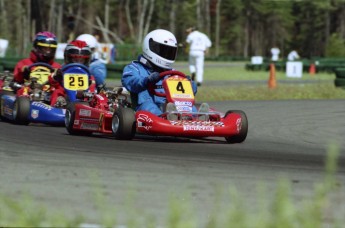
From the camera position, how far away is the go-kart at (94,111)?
396 inches

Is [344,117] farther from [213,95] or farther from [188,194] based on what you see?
[188,194]

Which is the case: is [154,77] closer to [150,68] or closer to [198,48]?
[150,68]

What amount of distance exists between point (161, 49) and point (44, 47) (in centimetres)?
362

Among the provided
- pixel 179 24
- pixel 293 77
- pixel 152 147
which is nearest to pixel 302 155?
pixel 152 147

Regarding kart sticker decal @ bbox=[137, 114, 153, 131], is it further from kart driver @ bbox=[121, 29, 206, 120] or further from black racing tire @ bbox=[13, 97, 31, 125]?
black racing tire @ bbox=[13, 97, 31, 125]

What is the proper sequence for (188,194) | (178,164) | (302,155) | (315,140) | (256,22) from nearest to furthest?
1. (188,194)
2. (178,164)
3. (302,155)
4. (315,140)
5. (256,22)

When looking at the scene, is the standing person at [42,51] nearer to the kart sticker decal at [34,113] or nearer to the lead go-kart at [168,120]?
the kart sticker decal at [34,113]

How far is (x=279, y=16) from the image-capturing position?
340 ft

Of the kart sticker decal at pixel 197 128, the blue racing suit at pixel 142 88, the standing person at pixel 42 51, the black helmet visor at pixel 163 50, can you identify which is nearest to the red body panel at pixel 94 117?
the blue racing suit at pixel 142 88

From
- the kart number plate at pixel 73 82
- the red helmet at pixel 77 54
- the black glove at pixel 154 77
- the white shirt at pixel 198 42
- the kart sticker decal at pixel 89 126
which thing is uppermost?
the white shirt at pixel 198 42

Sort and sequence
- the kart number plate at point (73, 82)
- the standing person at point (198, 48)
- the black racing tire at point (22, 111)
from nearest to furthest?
the black racing tire at point (22, 111) < the kart number plate at point (73, 82) < the standing person at point (198, 48)

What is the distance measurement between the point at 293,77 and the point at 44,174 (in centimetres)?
2678

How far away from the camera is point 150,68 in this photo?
34.4 ft

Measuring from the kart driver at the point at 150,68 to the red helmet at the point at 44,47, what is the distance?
3.32 meters
